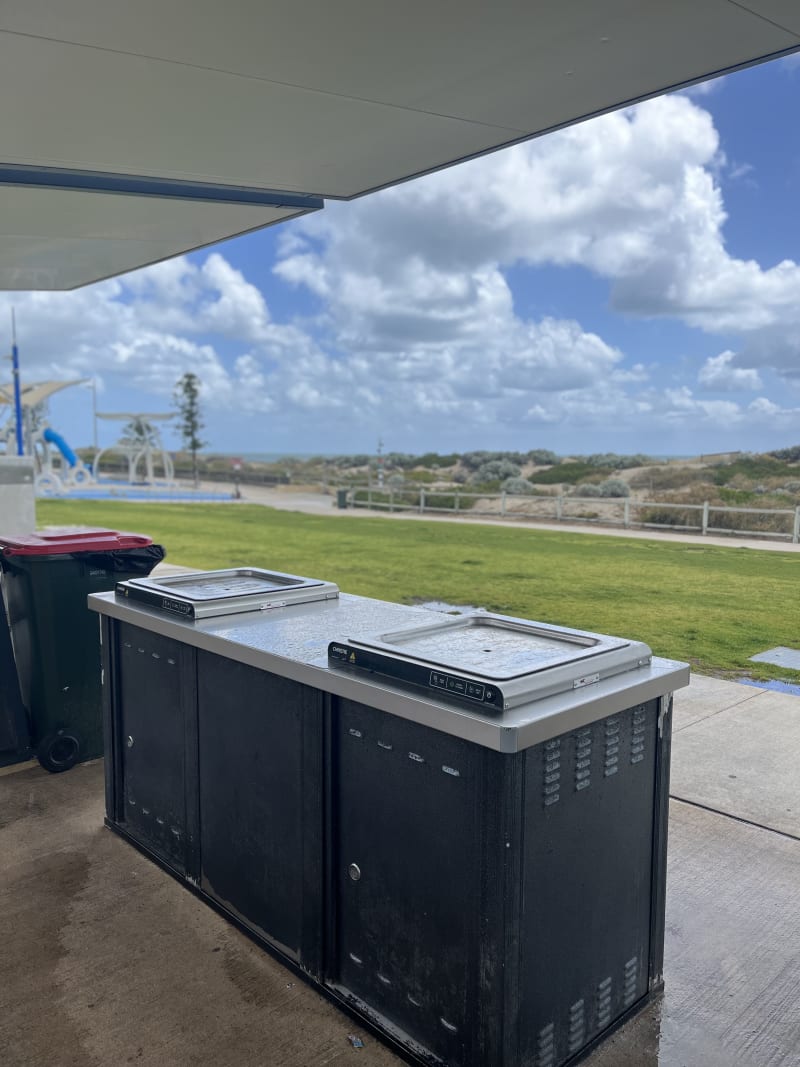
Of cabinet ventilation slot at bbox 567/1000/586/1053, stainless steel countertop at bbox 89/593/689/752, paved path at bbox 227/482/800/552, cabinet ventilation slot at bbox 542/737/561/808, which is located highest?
stainless steel countertop at bbox 89/593/689/752

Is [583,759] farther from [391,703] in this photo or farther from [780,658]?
[780,658]

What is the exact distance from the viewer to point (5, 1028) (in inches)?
102

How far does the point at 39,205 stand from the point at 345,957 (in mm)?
4135

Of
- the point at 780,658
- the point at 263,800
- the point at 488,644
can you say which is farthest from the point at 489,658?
the point at 780,658

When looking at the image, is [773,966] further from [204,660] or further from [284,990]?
[204,660]

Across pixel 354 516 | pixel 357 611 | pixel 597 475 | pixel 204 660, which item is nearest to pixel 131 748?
pixel 204 660

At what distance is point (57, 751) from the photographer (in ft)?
14.9

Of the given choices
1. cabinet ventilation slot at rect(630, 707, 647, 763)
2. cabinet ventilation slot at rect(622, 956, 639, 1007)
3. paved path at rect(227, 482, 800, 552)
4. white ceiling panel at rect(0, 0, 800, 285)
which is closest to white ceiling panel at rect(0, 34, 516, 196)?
white ceiling panel at rect(0, 0, 800, 285)

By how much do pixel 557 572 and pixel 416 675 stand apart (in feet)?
36.4

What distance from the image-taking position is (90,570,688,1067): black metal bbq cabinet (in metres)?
2.20

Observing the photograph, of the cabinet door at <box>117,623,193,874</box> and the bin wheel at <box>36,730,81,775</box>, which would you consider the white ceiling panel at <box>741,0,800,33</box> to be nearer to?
the cabinet door at <box>117,623,193,874</box>

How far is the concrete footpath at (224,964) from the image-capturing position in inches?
98.3

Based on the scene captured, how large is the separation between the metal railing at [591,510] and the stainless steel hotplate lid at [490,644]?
15.5 meters

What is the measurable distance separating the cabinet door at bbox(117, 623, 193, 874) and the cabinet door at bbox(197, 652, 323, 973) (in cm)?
18
